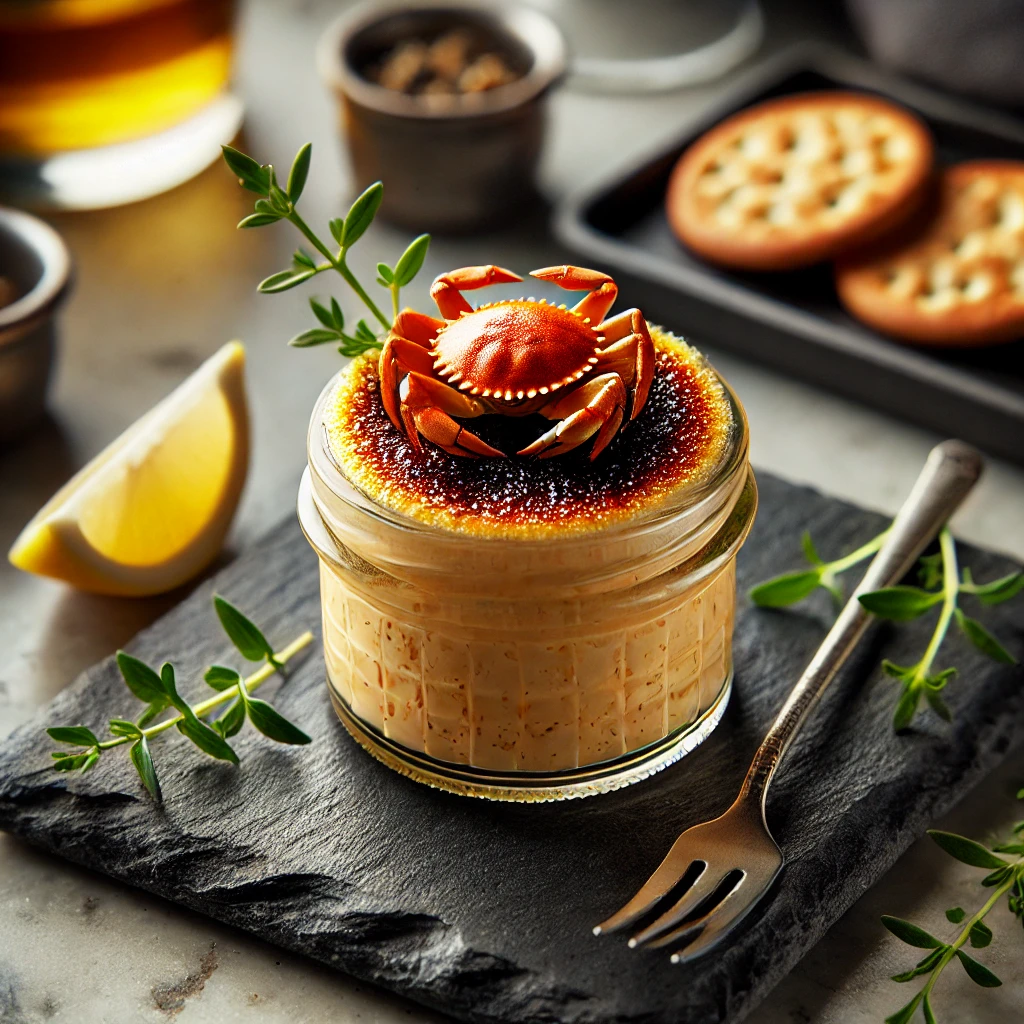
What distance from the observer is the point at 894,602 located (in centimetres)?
127

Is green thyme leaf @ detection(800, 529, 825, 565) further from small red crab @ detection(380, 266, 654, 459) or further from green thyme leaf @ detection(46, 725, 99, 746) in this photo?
green thyme leaf @ detection(46, 725, 99, 746)

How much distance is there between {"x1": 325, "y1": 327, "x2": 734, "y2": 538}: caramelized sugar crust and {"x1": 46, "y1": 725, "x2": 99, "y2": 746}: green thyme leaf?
0.31 metres

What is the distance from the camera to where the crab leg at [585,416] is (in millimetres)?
1108

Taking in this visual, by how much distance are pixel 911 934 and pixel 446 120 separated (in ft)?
4.34

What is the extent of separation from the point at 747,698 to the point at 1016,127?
1.24 meters

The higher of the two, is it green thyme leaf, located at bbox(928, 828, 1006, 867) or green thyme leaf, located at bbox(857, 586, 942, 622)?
green thyme leaf, located at bbox(857, 586, 942, 622)

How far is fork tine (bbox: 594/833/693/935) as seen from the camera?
1.11 metres

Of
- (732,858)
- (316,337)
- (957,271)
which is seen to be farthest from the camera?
(957,271)

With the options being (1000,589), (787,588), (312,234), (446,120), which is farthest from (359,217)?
(446,120)

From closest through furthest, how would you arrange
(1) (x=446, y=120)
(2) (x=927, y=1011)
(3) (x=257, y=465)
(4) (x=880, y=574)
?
(2) (x=927, y=1011), (4) (x=880, y=574), (3) (x=257, y=465), (1) (x=446, y=120)

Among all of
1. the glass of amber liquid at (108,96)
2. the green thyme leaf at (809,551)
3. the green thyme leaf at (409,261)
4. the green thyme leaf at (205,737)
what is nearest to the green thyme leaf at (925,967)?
the green thyme leaf at (809,551)

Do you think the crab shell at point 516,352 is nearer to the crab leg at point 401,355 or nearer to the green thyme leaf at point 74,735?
the crab leg at point 401,355

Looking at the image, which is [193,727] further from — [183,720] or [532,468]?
[532,468]

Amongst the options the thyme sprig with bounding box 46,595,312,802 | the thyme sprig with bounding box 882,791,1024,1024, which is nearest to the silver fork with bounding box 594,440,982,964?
the thyme sprig with bounding box 882,791,1024,1024
